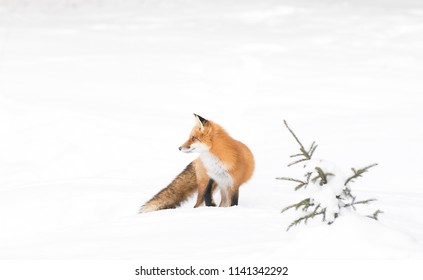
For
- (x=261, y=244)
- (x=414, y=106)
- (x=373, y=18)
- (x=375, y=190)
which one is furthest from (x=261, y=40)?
(x=261, y=244)

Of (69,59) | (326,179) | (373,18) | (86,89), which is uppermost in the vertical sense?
(373,18)

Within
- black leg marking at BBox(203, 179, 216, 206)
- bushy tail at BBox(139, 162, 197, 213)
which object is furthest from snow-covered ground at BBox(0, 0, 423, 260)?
black leg marking at BBox(203, 179, 216, 206)

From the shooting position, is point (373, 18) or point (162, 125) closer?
point (162, 125)

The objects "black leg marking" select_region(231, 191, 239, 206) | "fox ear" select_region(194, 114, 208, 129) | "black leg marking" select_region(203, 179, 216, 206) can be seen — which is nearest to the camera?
"fox ear" select_region(194, 114, 208, 129)

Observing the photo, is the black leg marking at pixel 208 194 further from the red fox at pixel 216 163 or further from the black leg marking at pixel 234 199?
the black leg marking at pixel 234 199

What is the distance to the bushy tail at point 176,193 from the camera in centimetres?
680

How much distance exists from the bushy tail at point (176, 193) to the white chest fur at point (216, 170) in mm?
602

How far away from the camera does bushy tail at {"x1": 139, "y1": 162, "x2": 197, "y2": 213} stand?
6801 millimetres

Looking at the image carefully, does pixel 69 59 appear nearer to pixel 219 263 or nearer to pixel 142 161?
pixel 142 161

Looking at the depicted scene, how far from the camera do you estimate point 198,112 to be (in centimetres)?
1144

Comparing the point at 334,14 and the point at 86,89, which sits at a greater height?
the point at 334,14

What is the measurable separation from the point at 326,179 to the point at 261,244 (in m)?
0.69

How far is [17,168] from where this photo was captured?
9.23m

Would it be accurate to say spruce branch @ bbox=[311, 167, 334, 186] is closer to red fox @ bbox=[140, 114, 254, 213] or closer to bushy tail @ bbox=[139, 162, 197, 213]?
red fox @ bbox=[140, 114, 254, 213]
